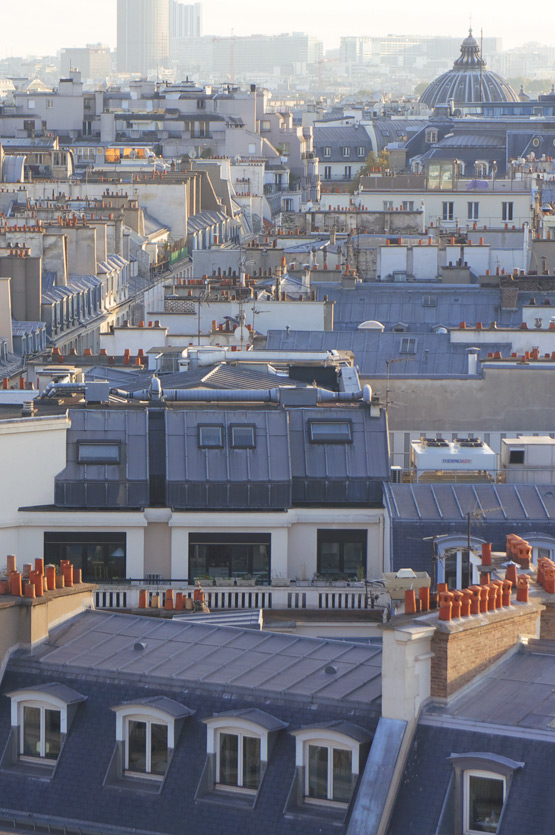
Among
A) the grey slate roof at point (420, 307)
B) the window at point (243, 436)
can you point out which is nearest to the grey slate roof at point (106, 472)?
the window at point (243, 436)

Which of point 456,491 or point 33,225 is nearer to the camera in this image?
point 456,491

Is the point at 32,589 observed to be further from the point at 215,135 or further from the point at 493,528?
the point at 215,135

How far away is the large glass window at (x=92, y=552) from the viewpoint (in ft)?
92.0

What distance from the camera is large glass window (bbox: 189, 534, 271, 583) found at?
28.2m

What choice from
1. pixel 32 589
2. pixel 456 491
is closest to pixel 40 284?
pixel 456 491

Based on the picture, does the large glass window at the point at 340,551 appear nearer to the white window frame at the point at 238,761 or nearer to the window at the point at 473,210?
the white window frame at the point at 238,761

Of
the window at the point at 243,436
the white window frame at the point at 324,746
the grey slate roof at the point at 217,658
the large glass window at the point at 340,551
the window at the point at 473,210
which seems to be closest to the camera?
the white window frame at the point at 324,746

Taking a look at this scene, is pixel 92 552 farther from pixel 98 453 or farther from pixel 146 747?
pixel 146 747

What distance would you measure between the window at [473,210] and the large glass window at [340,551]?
43.1 metres

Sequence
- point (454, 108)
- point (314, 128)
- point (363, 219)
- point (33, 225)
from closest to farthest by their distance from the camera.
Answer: point (33, 225)
point (363, 219)
point (314, 128)
point (454, 108)

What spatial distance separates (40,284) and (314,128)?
296 ft

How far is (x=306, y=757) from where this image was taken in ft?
58.2

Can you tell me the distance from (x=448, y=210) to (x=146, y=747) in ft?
176

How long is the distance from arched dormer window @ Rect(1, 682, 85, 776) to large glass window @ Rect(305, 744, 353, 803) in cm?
240
